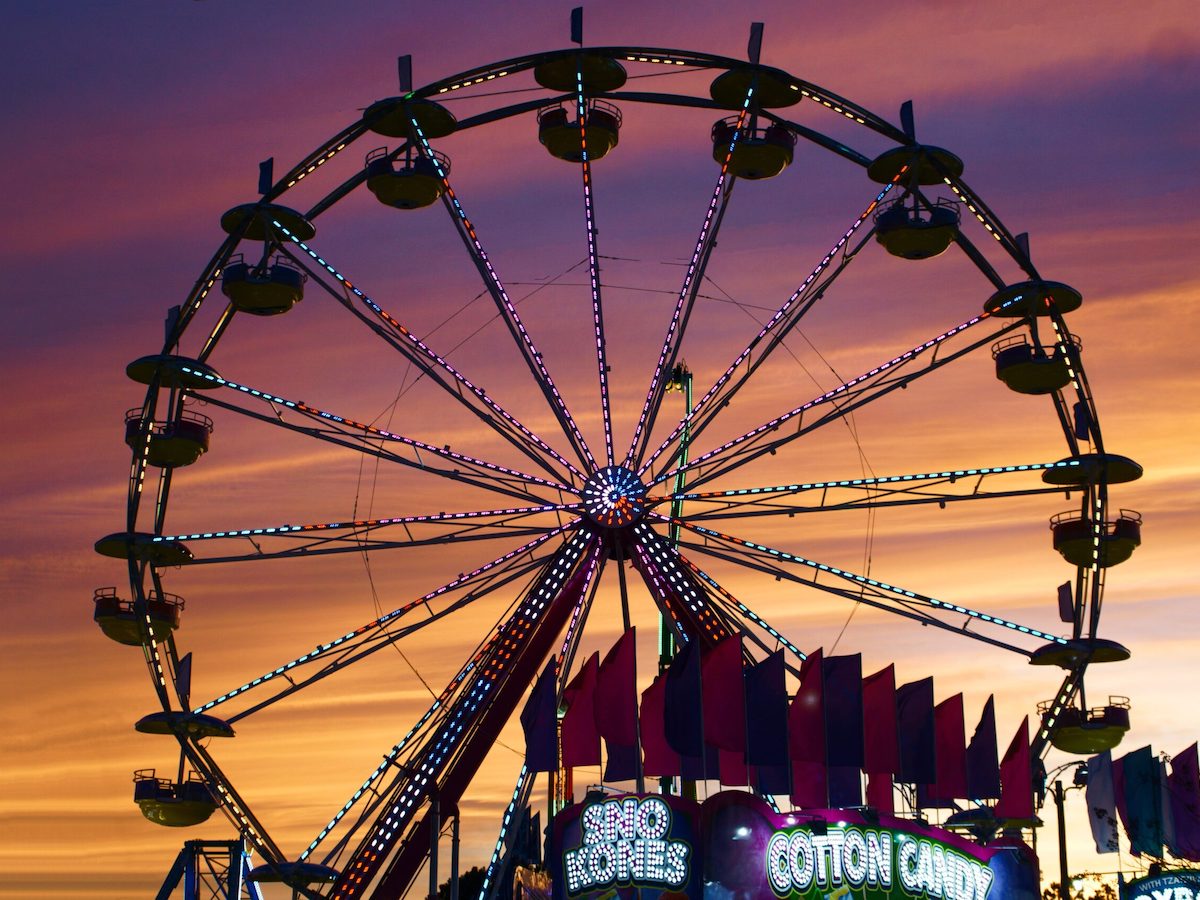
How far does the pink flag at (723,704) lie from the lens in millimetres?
33281

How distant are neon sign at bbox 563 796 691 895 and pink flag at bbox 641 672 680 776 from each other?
174 centimetres

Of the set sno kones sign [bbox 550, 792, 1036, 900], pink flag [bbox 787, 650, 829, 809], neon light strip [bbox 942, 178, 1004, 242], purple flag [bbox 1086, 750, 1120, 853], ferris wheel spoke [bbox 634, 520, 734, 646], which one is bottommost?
sno kones sign [bbox 550, 792, 1036, 900]

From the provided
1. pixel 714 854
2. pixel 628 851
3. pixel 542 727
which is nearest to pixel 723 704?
pixel 714 854

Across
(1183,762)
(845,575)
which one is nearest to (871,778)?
(845,575)

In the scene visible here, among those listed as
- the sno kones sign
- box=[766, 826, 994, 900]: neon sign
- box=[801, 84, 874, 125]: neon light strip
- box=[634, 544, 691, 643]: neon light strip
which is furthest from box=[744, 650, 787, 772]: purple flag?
box=[801, 84, 874, 125]: neon light strip

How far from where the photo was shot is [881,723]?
116ft

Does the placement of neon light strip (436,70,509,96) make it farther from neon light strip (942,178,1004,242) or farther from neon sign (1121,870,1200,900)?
neon sign (1121,870,1200,900)

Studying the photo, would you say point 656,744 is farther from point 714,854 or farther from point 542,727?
point 714,854

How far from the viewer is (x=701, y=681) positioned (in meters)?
33.0

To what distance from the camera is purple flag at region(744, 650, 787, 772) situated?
33531 millimetres

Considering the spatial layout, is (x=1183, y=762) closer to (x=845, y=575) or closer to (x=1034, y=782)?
(x=1034, y=782)

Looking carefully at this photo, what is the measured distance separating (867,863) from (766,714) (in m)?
2.95

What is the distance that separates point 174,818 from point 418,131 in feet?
47.7

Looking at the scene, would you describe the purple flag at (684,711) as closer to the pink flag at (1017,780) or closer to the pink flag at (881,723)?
the pink flag at (881,723)
